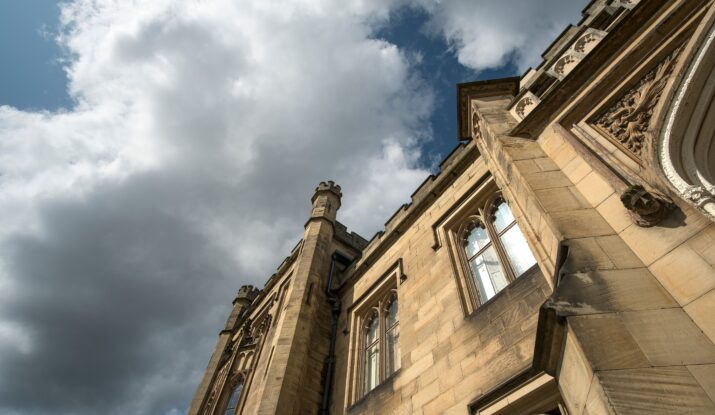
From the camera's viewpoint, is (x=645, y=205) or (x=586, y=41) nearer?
(x=645, y=205)

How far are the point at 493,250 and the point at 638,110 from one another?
3032mm

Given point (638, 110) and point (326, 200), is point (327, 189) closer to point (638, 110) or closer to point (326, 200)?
point (326, 200)

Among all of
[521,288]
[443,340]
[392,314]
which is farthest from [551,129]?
[392,314]

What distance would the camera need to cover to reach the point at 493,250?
21.1ft

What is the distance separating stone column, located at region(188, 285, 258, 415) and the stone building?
11.1 ft

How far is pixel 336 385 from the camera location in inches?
305

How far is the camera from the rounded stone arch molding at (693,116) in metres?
3.37

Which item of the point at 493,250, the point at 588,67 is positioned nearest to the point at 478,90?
the point at 588,67

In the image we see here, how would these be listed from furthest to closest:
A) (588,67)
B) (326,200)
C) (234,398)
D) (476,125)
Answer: (326,200) → (234,398) → (476,125) → (588,67)

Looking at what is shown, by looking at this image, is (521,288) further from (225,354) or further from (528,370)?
(225,354)

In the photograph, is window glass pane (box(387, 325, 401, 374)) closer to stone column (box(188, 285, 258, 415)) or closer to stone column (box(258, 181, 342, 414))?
stone column (box(258, 181, 342, 414))

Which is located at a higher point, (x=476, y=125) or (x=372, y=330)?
(x=476, y=125)

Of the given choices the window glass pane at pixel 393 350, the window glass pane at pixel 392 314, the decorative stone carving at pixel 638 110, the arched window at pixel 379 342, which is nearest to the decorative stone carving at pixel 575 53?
the decorative stone carving at pixel 638 110

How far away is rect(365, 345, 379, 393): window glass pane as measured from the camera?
7262 millimetres
